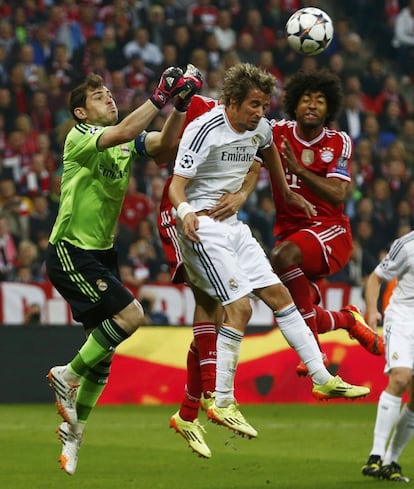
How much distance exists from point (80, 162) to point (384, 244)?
9772mm

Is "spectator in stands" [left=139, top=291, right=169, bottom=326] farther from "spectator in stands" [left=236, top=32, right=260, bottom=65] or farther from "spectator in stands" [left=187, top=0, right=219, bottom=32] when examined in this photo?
"spectator in stands" [left=187, top=0, right=219, bottom=32]

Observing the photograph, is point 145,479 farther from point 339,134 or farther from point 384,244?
point 384,244

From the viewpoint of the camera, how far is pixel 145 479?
30.7 feet

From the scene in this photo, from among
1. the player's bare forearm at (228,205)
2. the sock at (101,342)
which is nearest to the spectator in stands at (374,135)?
the sock at (101,342)

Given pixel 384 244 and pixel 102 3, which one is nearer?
pixel 384 244

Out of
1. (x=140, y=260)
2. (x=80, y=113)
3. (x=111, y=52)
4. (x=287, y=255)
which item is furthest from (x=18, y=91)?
(x=287, y=255)

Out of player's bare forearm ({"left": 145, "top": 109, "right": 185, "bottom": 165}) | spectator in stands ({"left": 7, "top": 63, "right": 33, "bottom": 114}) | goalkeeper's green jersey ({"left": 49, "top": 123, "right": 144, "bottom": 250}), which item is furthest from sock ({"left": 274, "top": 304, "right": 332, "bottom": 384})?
spectator in stands ({"left": 7, "top": 63, "right": 33, "bottom": 114})

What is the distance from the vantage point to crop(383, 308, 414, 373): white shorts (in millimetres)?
9328

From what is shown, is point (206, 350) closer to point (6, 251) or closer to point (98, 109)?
point (98, 109)

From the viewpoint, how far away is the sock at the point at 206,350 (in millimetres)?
8812

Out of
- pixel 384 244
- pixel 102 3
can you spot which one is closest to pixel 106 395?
pixel 384 244

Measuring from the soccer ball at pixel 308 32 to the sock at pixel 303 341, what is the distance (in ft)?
7.09

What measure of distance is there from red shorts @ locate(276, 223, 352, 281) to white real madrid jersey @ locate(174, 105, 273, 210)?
0.94 metres

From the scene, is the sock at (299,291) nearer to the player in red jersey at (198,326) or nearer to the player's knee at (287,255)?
the player's knee at (287,255)
